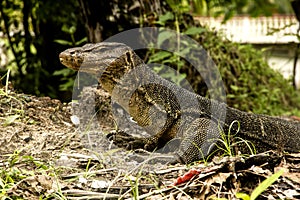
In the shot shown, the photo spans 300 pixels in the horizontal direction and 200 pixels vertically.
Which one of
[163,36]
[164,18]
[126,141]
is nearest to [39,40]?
[164,18]

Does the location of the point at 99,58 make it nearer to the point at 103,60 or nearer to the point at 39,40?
the point at 103,60

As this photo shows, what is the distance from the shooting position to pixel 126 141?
158 inches

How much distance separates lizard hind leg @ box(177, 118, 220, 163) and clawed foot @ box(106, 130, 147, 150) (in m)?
0.35

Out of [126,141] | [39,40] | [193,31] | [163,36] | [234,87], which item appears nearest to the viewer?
[126,141]

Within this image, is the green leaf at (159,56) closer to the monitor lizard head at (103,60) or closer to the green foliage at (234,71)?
the green foliage at (234,71)

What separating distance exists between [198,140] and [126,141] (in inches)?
22.4

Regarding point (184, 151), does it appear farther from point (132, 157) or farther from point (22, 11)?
point (22, 11)

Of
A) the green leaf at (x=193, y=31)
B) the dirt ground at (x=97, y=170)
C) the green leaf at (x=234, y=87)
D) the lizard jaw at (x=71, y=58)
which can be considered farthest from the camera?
the green leaf at (x=234, y=87)

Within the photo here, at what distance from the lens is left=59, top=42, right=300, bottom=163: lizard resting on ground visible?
368 cm

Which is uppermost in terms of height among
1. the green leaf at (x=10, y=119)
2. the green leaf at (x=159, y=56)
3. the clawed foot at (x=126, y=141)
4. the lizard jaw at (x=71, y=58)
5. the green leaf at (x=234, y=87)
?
the lizard jaw at (x=71, y=58)

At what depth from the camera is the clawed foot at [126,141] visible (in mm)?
3965

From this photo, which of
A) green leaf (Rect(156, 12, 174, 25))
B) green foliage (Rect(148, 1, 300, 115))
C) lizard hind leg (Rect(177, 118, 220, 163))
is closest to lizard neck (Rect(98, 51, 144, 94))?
lizard hind leg (Rect(177, 118, 220, 163))

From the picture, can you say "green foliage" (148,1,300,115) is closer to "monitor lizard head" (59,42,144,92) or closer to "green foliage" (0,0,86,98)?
"green foliage" (0,0,86,98)

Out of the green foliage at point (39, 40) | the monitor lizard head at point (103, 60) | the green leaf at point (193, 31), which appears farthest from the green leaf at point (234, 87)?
the monitor lizard head at point (103, 60)
